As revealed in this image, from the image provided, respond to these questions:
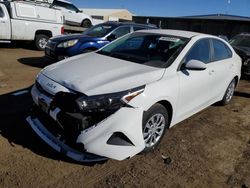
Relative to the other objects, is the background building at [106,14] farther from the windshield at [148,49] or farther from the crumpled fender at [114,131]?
the crumpled fender at [114,131]

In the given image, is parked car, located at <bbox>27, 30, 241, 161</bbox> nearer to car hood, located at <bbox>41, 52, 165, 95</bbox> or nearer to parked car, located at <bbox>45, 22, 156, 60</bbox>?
car hood, located at <bbox>41, 52, 165, 95</bbox>

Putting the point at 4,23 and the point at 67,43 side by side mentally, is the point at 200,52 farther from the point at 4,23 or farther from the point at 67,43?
the point at 4,23

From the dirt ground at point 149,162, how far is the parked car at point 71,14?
48.8ft

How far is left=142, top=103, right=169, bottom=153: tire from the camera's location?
350 cm

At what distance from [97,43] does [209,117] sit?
14.8ft

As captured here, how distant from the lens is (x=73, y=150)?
10.8ft

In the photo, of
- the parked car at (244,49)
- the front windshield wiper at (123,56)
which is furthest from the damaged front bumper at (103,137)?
the parked car at (244,49)

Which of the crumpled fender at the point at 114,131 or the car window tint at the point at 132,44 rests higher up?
the car window tint at the point at 132,44

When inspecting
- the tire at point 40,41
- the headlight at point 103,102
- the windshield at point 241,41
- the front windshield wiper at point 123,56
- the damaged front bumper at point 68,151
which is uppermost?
the front windshield wiper at point 123,56

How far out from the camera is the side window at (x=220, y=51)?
520cm

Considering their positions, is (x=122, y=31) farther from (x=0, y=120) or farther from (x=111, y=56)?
(x=0, y=120)

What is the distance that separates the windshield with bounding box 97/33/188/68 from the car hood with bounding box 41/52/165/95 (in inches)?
9.5

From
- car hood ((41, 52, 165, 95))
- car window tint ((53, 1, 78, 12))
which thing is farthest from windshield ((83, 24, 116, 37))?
car window tint ((53, 1, 78, 12))

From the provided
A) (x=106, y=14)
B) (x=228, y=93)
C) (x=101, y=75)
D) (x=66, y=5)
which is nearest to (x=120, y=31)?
(x=228, y=93)
